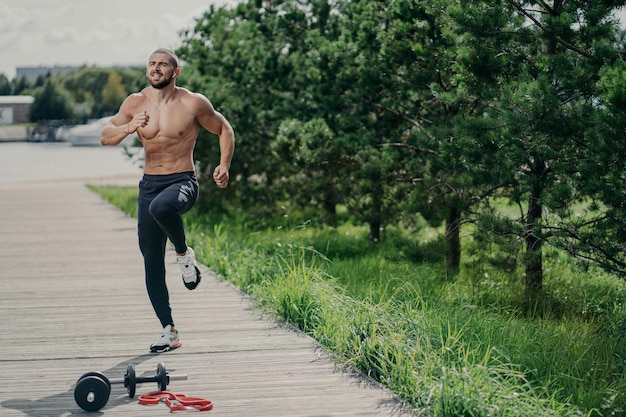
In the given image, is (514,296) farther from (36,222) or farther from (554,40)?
(36,222)

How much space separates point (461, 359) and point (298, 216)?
9.10m

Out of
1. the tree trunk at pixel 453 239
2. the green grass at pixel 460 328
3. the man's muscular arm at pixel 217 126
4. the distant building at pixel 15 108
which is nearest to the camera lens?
the green grass at pixel 460 328

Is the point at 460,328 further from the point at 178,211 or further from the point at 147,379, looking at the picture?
the point at 147,379

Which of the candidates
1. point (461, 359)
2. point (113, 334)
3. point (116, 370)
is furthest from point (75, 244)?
point (461, 359)

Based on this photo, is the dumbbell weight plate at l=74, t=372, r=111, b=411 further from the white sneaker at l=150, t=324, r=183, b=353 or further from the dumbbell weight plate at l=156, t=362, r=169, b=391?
the white sneaker at l=150, t=324, r=183, b=353

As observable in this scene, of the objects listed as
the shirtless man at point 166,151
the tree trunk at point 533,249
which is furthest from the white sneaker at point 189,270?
the tree trunk at point 533,249

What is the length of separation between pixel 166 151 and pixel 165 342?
48.4 inches

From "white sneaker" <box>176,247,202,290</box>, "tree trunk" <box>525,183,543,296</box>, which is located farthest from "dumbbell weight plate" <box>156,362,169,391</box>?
"tree trunk" <box>525,183,543,296</box>

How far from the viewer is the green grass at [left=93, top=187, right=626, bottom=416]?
4.89 m

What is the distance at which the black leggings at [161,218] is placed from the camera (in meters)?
5.74

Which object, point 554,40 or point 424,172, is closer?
point 554,40

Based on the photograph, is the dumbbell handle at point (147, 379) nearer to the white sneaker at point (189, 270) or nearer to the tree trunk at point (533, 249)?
the white sneaker at point (189, 270)

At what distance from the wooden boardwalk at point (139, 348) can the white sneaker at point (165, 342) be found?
0.21ft

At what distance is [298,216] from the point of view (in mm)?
14242
